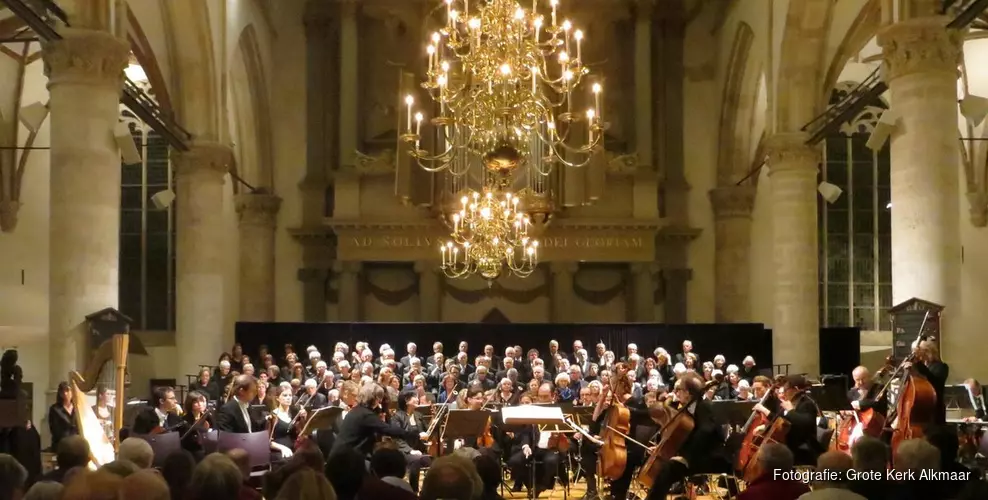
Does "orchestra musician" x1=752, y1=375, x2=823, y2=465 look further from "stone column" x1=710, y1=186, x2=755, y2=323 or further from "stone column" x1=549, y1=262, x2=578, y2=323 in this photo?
"stone column" x1=710, y1=186, x2=755, y2=323

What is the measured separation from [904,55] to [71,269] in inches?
369

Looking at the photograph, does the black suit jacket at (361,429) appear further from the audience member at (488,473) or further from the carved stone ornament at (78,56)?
the carved stone ornament at (78,56)

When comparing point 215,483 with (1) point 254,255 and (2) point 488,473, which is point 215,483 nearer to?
(2) point 488,473

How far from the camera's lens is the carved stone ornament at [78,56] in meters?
11.4

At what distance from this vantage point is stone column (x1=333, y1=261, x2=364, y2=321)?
20.9 m

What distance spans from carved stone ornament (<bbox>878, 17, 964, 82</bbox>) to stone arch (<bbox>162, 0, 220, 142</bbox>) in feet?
31.4

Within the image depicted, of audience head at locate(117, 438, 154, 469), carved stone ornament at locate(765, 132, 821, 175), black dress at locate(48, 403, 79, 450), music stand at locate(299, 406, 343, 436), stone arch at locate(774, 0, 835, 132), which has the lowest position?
black dress at locate(48, 403, 79, 450)

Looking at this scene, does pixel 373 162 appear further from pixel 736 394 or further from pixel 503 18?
pixel 503 18

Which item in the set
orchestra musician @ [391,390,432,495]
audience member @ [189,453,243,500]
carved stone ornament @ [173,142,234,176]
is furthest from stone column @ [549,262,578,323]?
audience member @ [189,453,243,500]

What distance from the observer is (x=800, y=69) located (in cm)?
1606


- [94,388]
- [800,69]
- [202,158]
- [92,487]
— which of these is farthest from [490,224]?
[92,487]

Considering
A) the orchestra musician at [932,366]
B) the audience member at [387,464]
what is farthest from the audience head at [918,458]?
the orchestra musician at [932,366]

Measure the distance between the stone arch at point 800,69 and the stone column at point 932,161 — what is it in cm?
415

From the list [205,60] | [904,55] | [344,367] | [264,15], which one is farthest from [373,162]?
[904,55]
